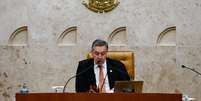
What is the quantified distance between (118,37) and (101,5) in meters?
0.43

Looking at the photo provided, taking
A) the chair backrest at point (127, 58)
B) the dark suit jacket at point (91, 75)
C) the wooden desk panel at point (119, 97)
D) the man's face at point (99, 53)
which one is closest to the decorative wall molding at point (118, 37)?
the chair backrest at point (127, 58)

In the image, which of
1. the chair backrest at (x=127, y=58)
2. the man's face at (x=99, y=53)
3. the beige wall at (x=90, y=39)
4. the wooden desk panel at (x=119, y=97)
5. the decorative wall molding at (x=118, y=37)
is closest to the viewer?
the wooden desk panel at (x=119, y=97)

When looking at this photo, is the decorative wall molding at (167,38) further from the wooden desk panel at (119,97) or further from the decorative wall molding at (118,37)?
the wooden desk panel at (119,97)

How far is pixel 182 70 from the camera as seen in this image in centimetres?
602

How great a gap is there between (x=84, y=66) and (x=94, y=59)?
0.13 m

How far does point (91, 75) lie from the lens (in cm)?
477

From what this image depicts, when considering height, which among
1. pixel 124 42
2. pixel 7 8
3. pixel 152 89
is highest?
pixel 7 8

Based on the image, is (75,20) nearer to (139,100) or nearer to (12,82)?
(12,82)

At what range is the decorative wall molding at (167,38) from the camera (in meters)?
6.08

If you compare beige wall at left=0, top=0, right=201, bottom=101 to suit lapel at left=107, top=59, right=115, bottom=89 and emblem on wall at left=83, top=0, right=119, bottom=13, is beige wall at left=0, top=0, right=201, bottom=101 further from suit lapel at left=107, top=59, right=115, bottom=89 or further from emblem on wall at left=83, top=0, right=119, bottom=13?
suit lapel at left=107, top=59, right=115, bottom=89

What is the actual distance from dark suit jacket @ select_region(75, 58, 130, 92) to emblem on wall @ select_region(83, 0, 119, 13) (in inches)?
53.6

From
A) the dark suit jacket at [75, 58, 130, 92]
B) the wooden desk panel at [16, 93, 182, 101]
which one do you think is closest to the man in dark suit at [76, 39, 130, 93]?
the dark suit jacket at [75, 58, 130, 92]

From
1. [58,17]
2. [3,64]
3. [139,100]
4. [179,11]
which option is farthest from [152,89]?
[139,100]

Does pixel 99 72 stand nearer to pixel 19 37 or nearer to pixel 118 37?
pixel 118 37
